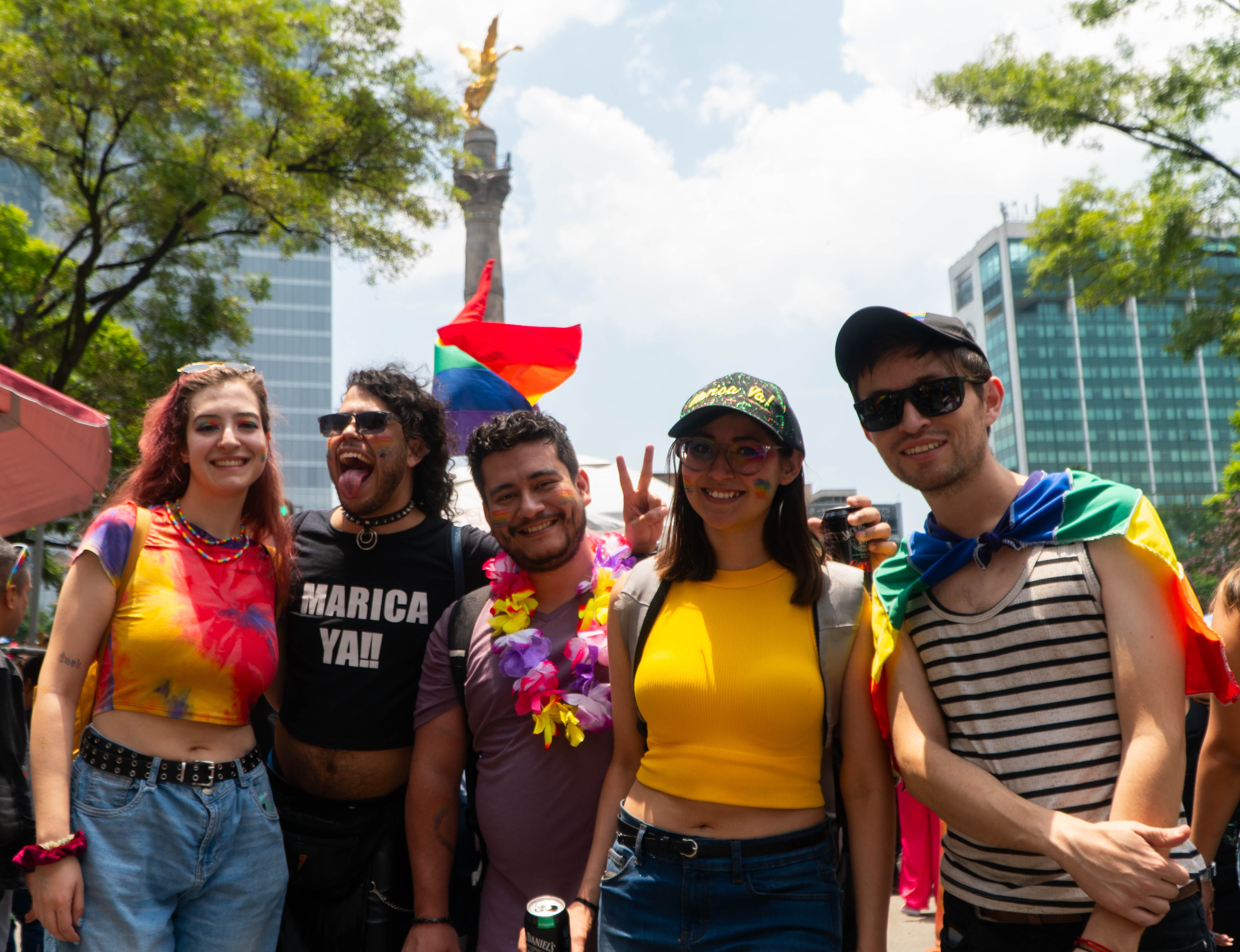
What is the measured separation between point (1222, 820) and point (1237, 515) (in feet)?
43.7

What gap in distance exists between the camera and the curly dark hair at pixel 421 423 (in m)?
3.55

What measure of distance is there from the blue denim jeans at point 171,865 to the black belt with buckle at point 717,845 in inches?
44.3

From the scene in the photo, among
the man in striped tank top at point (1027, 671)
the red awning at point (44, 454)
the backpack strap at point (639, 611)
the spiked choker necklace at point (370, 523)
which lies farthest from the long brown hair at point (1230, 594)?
the red awning at point (44, 454)

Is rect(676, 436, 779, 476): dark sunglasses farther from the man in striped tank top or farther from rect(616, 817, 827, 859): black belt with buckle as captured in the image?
rect(616, 817, 827, 859): black belt with buckle

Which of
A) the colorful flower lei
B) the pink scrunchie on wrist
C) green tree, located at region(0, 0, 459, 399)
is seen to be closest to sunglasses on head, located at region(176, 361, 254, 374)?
the colorful flower lei

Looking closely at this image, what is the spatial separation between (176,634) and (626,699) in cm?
122

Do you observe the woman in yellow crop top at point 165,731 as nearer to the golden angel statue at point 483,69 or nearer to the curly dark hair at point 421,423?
the curly dark hair at point 421,423

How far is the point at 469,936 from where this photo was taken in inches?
121

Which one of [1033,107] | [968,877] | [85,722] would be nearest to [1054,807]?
[968,877]

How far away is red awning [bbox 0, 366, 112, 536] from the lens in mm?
6773

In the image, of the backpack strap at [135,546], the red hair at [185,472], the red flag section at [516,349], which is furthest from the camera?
the red flag section at [516,349]

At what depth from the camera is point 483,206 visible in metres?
16.8

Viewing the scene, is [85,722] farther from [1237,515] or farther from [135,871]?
[1237,515]

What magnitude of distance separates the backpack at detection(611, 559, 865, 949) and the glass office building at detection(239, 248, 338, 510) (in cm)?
11064
